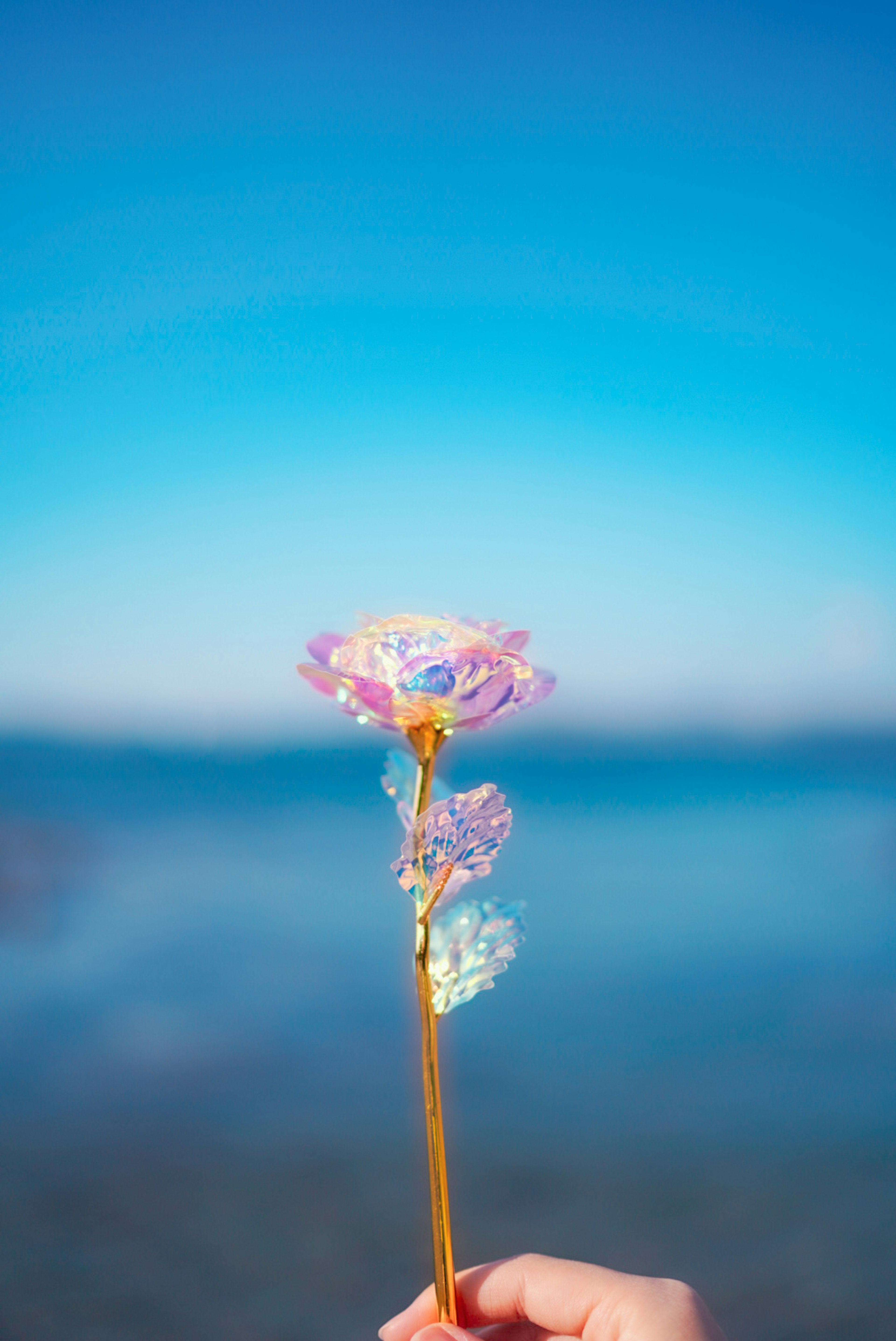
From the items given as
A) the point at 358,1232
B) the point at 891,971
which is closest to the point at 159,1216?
the point at 358,1232

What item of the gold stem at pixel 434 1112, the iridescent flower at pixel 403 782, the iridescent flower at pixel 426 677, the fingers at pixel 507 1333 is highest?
the iridescent flower at pixel 426 677

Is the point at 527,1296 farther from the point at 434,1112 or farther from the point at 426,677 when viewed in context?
the point at 426,677

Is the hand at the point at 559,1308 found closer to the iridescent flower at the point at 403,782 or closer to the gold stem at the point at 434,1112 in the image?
the gold stem at the point at 434,1112

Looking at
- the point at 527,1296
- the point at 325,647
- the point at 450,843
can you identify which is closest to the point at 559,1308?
the point at 527,1296

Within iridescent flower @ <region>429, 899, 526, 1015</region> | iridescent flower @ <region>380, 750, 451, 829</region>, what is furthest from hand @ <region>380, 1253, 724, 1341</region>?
iridescent flower @ <region>380, 750, 451, 829</region>

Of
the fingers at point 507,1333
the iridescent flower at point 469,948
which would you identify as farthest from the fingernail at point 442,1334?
the iridescent flower at point 469,948

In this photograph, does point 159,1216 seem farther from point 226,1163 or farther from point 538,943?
point 538,943

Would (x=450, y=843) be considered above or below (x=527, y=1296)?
above
